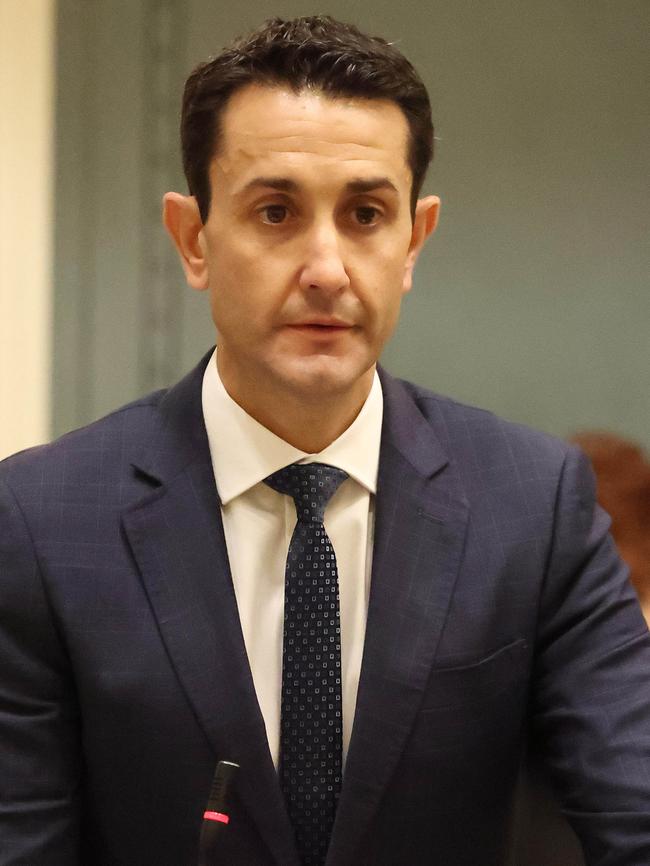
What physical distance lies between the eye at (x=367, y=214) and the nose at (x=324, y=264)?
43 mm

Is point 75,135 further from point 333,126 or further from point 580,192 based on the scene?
point 333,126

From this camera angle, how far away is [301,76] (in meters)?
1.20

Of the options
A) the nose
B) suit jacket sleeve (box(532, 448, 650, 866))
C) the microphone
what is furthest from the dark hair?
the microphone

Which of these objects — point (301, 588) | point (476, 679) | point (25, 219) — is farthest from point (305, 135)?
point (25, 219)

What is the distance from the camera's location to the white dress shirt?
124 cm

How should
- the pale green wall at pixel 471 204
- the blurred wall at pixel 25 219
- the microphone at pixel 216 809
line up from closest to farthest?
the microphone at pixel 216 809 < the blurred wall at pixel 25 219 < the pale green wall at pixel 471 204

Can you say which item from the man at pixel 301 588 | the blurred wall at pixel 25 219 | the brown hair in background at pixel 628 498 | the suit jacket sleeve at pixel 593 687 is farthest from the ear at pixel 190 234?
the blurred wall at pixel 25 219

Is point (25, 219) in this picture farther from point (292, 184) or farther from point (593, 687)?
point (593, 687)

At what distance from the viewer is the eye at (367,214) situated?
3.97ft

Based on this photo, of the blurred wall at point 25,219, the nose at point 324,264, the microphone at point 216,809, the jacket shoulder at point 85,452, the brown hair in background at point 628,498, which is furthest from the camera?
the blurred wall at point 25,219

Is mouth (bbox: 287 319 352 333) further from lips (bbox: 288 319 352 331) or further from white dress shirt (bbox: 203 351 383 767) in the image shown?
white dress shirt (bbox: 203 351 383 767)

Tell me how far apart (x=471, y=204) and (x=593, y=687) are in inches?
53.5

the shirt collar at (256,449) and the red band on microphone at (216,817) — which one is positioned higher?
the shirt collar at (256,449)

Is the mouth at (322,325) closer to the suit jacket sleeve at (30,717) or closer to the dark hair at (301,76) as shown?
the dark hair at (301,76)
